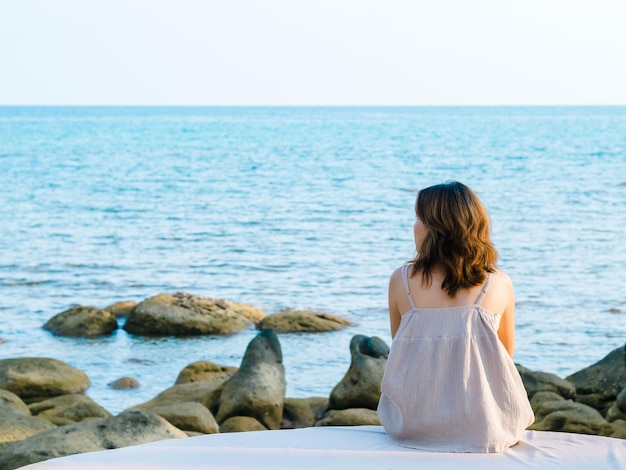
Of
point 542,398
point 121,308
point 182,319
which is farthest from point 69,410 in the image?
point 121,308

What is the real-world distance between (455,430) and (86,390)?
7111 mm

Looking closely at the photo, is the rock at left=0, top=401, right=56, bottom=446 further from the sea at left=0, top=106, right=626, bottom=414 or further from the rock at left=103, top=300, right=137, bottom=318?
the rock at left=103, top=300, right=137, bottom=318

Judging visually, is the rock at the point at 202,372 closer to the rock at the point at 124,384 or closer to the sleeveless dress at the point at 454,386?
the rock at the point at 124,384

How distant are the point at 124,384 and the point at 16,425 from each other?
3.35 metres

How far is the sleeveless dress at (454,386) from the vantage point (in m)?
3.45

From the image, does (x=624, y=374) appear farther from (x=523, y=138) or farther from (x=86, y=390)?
(x=523, y=138)

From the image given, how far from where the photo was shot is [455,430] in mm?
3453

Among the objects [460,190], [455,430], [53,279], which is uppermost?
[460,190]

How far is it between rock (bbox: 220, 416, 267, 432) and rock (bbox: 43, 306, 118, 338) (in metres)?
5.12

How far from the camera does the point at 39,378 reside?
31.1 ft

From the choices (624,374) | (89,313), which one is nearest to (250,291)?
(89,313)

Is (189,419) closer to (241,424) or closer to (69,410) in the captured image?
(241,424)

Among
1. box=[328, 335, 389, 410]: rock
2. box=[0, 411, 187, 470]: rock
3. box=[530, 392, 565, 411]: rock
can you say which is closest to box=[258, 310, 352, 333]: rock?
box=[328, 335, 389, 410]: rock

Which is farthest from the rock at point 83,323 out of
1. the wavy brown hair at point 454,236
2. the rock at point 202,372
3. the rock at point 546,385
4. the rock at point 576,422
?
the wavy brown hair at point 454,236
